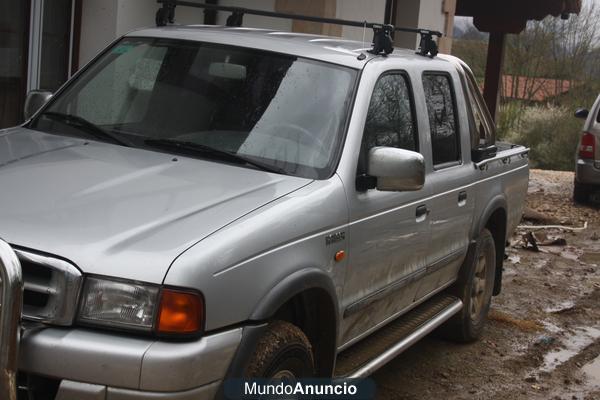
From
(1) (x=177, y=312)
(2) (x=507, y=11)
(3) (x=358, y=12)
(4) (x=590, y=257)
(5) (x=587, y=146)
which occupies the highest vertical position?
(2) (x=507, y=11)

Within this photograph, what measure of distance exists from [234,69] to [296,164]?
750 mm

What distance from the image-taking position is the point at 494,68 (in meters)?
21.3

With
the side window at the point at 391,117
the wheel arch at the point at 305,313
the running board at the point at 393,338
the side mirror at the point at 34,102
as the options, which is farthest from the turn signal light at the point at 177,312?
the side mirror at the point at 34,102

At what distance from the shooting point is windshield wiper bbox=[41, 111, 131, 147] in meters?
5.07

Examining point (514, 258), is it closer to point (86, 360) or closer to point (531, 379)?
point (531, 379)

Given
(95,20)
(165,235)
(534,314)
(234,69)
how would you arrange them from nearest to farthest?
(165,235)
(234,69)
(534,314)
(95,20)

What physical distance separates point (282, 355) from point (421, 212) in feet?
5.72

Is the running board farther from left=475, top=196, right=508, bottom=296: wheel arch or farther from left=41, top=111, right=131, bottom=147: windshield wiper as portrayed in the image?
left=41, top=111, right=131, bottom=147: windshield wiper

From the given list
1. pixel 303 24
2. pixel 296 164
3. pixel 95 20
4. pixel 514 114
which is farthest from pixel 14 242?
pixel 514 114

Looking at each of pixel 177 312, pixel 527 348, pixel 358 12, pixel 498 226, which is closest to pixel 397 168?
pixel 177 312

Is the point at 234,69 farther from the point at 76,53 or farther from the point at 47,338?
the point at 76,53

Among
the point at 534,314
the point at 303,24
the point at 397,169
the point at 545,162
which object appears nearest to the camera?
the point at 397,169

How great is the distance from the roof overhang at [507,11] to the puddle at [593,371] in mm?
13659

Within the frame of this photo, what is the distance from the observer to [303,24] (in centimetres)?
1210
